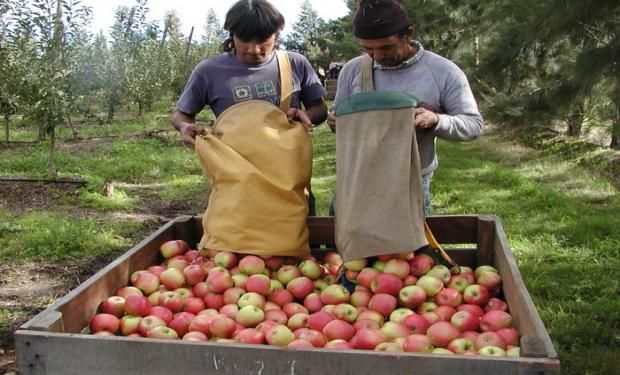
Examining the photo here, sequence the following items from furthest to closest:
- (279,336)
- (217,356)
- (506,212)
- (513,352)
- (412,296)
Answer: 1. (506,212)
2. (412,296)
3. (279,336)
4. (513,352)
5. (217,356)

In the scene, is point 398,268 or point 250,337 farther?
point 398,268

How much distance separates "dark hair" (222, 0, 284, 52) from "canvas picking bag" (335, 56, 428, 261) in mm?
628

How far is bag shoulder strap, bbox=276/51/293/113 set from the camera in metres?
2.68

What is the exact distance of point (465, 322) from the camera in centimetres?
192

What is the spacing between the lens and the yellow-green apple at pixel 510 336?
68.5 inches

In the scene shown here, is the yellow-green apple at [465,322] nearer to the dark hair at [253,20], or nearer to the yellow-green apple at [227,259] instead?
the yellow-green apple at [227,259]

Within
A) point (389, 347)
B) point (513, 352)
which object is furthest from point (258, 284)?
point (513, 352)

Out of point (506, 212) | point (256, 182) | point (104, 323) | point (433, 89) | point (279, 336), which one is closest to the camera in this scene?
point (279, 336)

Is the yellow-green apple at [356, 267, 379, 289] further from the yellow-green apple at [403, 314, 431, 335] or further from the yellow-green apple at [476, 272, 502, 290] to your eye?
the yellow-green apple at [476, 272, 502, 290]

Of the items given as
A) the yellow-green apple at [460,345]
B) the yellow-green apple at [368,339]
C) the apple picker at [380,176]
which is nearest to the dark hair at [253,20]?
the apple picker at [380,176]

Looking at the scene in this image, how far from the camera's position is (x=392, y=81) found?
2.48 metres

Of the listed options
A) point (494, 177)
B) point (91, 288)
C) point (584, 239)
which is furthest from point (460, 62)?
point (91, 288)

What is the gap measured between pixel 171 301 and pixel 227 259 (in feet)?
0.88

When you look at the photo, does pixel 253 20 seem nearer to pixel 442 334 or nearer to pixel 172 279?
pixel 172 279
